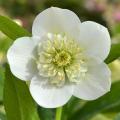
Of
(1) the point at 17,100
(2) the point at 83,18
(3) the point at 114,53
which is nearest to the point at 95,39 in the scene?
(3) the point at 114,53

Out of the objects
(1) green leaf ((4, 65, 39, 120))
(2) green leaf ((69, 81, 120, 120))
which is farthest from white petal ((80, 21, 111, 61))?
(2) green leaf ((69, 81, 120, 120))

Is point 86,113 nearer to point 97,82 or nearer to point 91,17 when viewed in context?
point 97,82

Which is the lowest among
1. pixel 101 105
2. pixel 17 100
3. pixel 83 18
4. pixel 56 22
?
pixel 83 18

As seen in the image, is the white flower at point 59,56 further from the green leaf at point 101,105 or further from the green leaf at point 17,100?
the green leaf at point 101,105

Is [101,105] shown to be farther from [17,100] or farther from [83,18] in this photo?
[83,18]

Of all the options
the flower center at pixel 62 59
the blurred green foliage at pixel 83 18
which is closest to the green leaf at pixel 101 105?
the blurred green foliage at pixel 83 18

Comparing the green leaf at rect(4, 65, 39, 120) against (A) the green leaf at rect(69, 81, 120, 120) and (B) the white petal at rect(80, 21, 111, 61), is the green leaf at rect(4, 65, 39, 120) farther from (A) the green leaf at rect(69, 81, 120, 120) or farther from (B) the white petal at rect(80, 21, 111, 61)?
(A) the green leaf at rect(69, 81, 120, 120)

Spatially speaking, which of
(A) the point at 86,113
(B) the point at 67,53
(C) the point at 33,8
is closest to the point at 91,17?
(C) the point at 33,8
